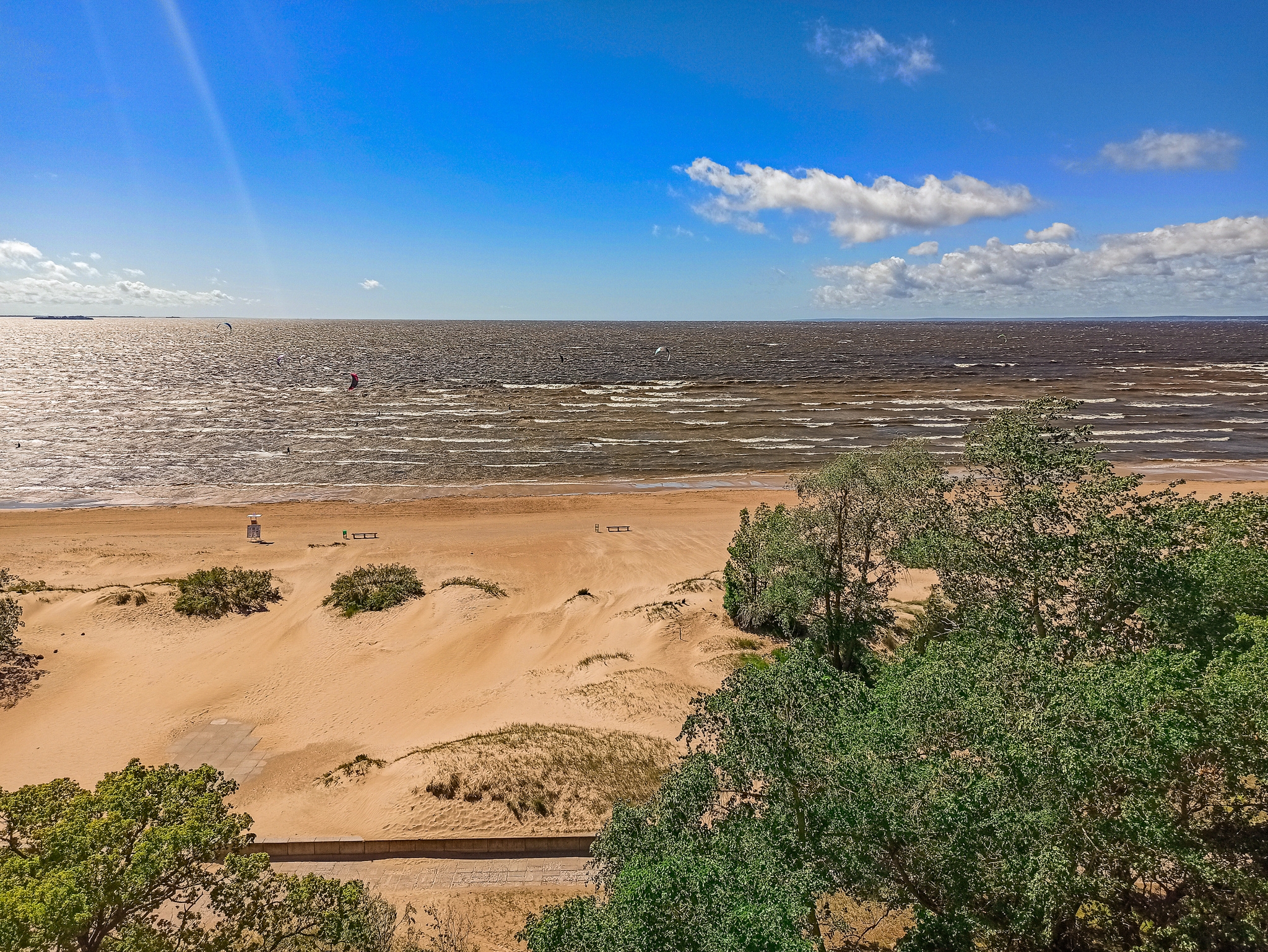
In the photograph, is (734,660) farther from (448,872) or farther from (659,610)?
(448,872)

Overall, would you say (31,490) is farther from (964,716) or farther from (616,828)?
(964,716)

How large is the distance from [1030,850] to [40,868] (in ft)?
49.4

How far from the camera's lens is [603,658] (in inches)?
1185

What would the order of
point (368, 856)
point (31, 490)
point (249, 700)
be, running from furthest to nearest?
1. point (31, 490)
2. point (249, 700)
3. point (368, 856)

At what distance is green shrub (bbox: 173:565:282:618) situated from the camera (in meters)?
33.7

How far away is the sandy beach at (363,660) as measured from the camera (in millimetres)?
22328

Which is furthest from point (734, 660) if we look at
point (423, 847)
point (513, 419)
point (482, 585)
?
point (513, 419)

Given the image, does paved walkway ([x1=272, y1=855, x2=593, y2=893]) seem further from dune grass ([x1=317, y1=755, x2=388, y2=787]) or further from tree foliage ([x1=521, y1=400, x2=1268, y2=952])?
tree foliage ([x1=521, y1=400, x2=1268, y2=952])

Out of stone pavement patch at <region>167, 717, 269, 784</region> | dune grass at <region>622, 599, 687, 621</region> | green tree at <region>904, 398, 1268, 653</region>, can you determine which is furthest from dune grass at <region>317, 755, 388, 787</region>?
green tree at <region>904, 398, 1268, 653</region>

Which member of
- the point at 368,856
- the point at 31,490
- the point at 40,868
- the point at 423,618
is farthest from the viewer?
the point at 31,490

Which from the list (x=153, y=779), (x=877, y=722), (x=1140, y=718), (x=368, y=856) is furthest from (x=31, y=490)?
(x=1140, y=718)

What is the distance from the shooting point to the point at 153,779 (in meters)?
10.7

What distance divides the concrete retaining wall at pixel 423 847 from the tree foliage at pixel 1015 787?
7.07 meters

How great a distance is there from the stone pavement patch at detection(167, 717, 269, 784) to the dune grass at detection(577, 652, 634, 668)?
13041 mm
